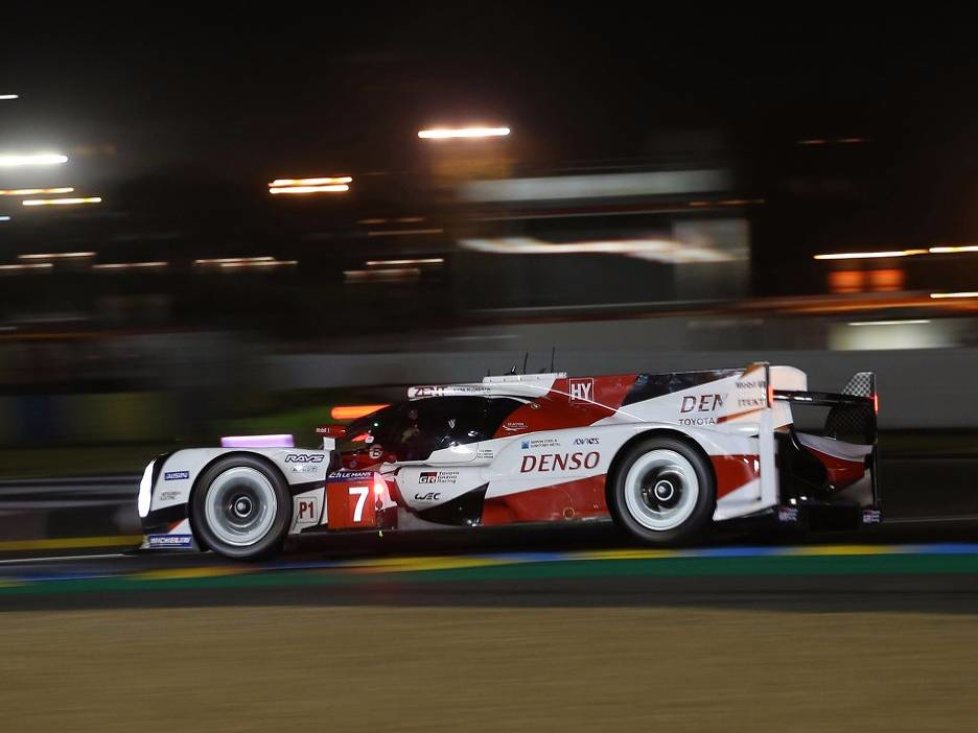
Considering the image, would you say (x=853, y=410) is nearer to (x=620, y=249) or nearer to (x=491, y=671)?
(x=491, y=671)

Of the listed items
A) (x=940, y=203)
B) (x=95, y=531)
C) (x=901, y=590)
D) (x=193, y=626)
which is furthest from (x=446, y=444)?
(x=940, y=203)

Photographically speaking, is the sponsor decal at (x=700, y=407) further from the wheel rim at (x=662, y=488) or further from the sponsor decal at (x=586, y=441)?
the sponsor decal at (x=586, y=441)

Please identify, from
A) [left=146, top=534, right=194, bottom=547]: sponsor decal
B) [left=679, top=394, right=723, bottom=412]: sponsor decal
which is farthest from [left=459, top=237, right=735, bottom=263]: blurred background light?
[left=146, top=534, right=194, bottom=547]: sponsor decal

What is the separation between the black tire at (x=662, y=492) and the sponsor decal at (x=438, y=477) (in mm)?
1025

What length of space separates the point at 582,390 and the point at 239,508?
2437 millimetres

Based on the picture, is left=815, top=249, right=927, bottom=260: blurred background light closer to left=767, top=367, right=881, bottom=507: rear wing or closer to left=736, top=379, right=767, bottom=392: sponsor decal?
left=767, top=367, right=881, bottom=507: rear wing

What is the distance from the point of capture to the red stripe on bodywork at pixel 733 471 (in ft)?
26.6

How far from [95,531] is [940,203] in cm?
2426

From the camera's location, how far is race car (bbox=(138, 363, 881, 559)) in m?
8.17

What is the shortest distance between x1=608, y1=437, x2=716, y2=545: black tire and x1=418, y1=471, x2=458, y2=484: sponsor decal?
1025 mm

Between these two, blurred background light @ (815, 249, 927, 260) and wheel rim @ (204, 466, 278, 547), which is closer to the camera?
wheel rim @ (204, 466, 278, 547)

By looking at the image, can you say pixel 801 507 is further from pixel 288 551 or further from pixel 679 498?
pixel 288 551

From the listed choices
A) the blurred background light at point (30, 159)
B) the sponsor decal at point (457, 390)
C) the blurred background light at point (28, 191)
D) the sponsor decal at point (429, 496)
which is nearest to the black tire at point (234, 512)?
the sponsor decal at point (429, 496)

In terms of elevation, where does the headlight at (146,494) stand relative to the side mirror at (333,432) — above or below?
below
